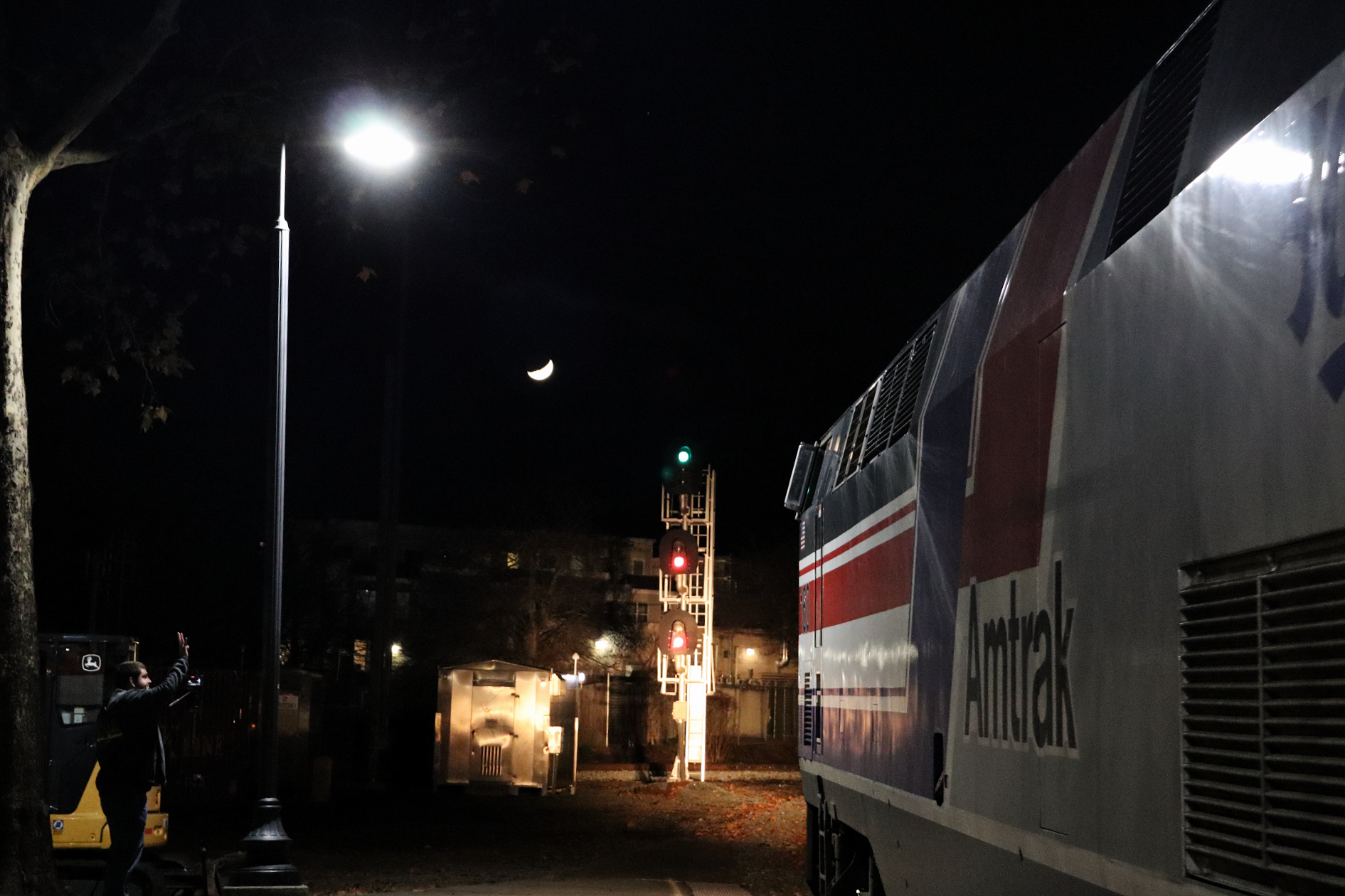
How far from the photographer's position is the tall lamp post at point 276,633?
11.6m

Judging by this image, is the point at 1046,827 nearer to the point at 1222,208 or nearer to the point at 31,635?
the point at 1222,208

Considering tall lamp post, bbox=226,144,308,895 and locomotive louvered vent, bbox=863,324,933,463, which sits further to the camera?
tall lamp post, bbox=226,144,308,895

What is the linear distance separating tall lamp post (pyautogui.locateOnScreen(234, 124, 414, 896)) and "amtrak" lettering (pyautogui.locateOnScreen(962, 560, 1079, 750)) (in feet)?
25.1

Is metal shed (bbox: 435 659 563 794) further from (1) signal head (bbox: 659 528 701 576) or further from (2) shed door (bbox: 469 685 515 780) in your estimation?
(1) signal head (bbox: 659 528 701 576)

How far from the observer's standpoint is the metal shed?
26.8 meters

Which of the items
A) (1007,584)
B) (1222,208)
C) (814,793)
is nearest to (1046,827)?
(1007,584)

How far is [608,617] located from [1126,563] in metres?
52.0

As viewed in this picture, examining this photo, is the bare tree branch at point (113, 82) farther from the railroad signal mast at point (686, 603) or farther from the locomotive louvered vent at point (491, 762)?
the railroad signal mast at point (686, 603)

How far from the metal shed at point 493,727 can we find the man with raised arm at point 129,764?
56.2 feet

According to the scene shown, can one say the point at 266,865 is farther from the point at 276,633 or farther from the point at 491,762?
the point at 491,762

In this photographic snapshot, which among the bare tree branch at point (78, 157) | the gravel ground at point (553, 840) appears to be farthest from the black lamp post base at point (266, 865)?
the bare tree branch at point (78, 157)

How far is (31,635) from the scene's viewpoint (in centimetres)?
1044

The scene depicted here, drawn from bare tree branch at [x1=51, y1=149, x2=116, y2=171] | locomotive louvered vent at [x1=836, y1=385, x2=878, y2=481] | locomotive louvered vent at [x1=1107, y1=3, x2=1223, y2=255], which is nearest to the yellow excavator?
bare tree branch at [x1=51, y1=149, x2=116, y2=171]

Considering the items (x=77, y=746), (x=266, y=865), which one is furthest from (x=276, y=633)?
(x=77, y=746)
